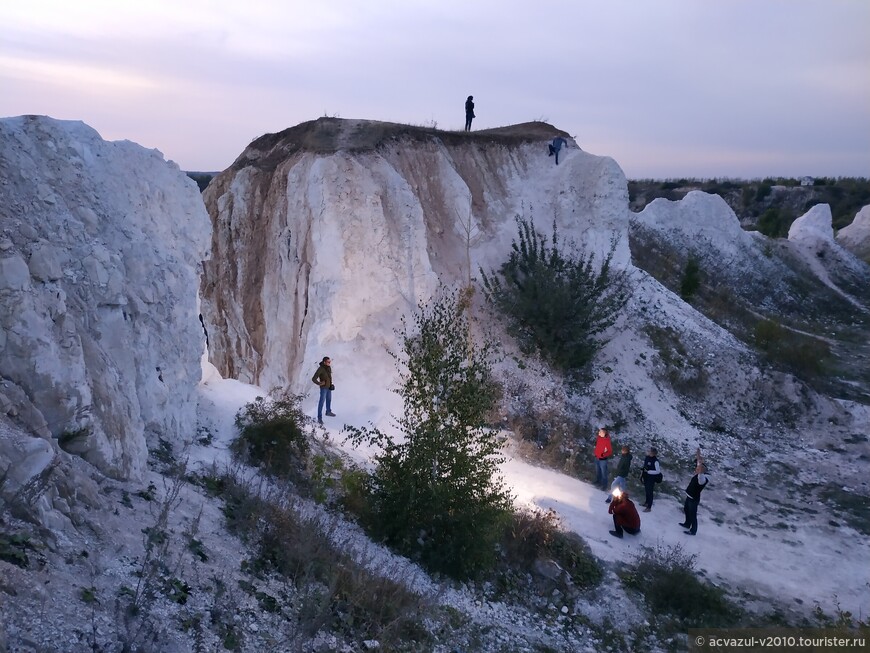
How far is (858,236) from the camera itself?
128 feet

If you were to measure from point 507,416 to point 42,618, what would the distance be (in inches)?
373

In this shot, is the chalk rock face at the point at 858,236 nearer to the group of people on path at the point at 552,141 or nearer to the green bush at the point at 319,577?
the group of people on path at the point at 552,141

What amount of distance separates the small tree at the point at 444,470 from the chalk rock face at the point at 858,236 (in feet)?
129

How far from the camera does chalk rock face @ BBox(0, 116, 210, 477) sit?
5125mm

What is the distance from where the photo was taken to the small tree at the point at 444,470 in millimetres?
7000

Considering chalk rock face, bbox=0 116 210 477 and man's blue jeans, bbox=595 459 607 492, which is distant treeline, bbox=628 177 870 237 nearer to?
man's blue jeans, bbox=595 459 607 492

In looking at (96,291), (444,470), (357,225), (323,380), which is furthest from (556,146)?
(96,291)

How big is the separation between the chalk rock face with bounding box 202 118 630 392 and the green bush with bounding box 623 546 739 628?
20.3 feet

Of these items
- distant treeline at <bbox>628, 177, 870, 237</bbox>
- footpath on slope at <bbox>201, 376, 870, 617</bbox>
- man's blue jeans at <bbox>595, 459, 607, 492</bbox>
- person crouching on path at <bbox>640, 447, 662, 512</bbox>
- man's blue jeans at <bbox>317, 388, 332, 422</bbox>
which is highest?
distant treeline at <bbox>628, 177, 870, 237</bbox>

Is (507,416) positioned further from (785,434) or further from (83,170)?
(83,170)

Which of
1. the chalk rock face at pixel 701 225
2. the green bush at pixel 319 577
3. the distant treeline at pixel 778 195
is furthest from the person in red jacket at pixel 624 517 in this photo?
the distant treeline at pixel 778 195

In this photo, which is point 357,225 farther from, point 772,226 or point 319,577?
point 772,226

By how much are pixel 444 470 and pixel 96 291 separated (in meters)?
4.12

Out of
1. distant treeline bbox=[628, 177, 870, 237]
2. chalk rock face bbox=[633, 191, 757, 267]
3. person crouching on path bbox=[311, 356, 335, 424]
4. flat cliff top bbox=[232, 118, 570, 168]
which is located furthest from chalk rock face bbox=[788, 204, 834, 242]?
person crouching on path bbox=[311, 356, 335, 424]
